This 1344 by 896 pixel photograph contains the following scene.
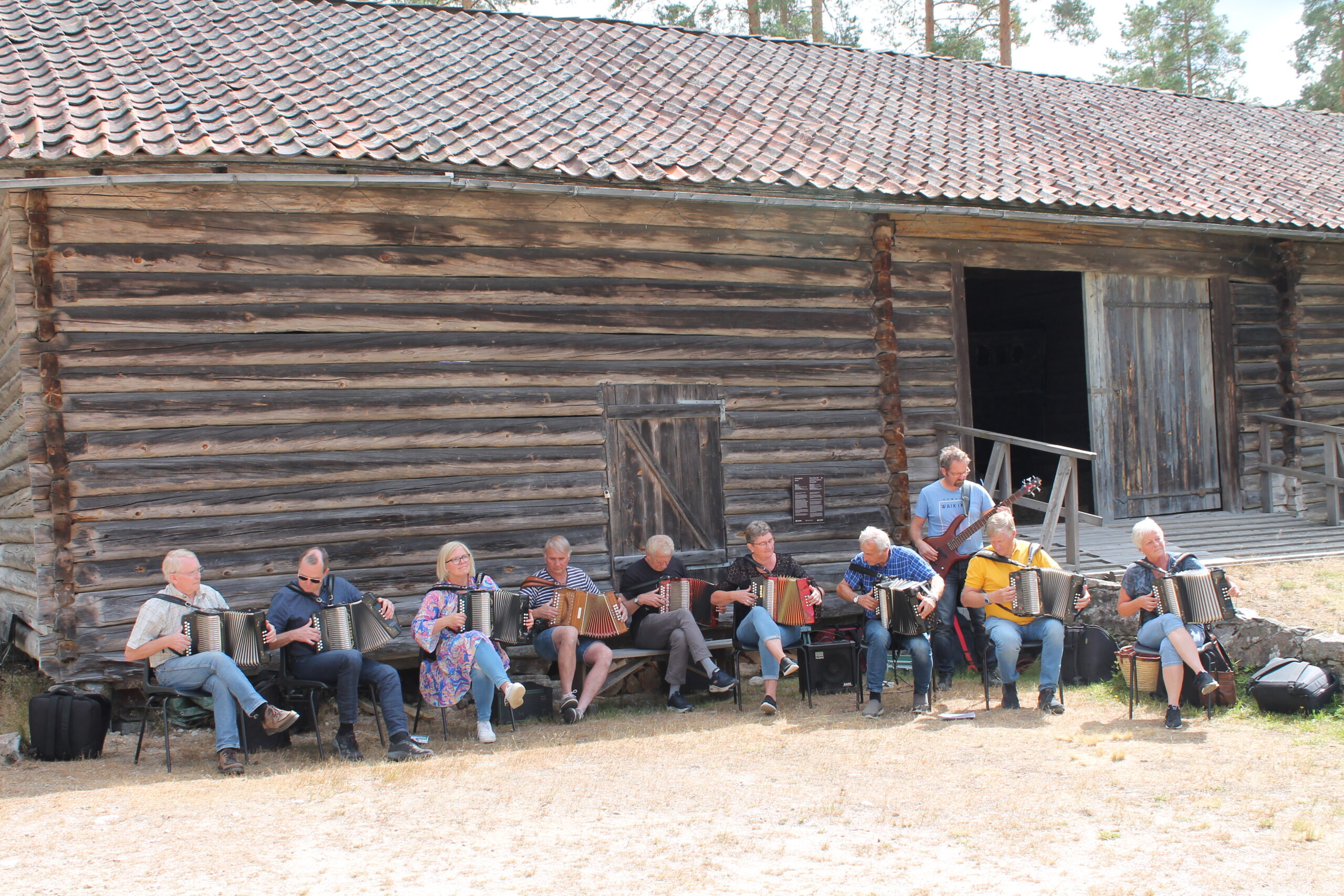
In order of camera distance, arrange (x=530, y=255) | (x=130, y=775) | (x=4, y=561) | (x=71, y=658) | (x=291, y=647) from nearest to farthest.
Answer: (x=130, y=775) < (x=291, y=647) < (x=71, y=658) < (x=530, y=255) < (x=4, y=561)

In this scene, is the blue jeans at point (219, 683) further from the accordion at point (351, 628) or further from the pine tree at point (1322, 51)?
the pine tree at point (1322, 51)

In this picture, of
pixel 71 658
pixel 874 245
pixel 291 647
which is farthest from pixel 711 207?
pixel 71 658

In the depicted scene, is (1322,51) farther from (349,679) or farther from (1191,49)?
(349,679)

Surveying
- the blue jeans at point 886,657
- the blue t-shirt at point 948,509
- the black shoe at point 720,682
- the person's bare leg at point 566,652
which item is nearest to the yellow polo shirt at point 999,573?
the blue jeans at point 886,657

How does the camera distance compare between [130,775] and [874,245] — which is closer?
[130,775]

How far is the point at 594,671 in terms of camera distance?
7.47 m

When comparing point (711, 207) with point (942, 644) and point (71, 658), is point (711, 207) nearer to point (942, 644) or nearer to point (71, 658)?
point (942, 644)

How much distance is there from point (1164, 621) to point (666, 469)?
3639mm

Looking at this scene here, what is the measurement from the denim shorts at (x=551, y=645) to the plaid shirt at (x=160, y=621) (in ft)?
6.74

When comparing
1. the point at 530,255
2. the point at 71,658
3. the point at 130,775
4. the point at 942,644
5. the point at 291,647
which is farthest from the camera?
the point at 530,255

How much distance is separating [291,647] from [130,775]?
3.41 ft

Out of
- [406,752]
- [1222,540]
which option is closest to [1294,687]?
[1222,540]

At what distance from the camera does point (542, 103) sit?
941 centimetres

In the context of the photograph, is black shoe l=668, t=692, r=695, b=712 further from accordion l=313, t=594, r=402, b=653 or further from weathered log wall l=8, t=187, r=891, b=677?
accordion l=313, t=594, r=402, b=653
